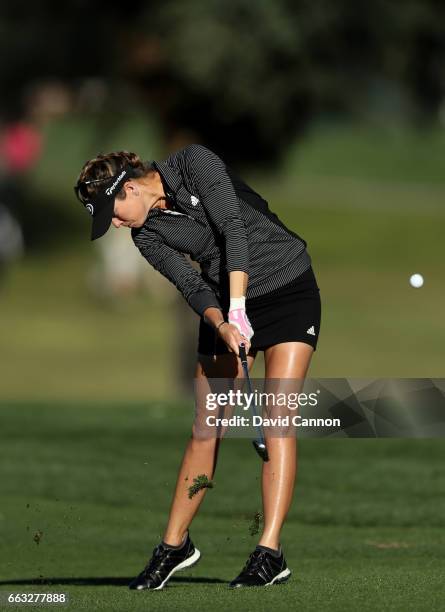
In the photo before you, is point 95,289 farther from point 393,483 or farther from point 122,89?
point 393,483

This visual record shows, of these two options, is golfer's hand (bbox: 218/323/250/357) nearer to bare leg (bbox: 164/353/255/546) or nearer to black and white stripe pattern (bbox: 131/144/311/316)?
black and white stripe pattern (bbox: 131/144/311/316)

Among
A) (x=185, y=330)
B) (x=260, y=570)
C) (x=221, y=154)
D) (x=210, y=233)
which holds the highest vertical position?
(x=221, y=154)

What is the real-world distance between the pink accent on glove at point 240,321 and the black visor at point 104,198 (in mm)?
706

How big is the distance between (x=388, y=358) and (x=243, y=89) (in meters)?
14.8

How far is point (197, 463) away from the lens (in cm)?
753

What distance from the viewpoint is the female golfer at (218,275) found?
722 cm

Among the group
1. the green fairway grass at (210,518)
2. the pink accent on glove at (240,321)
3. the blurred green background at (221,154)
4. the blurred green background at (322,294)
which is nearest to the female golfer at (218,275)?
the pink accent on glove at (240,321)

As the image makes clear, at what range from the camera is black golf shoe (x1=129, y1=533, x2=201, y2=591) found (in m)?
7.52

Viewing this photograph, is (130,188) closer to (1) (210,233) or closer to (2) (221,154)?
(1) (210,233)

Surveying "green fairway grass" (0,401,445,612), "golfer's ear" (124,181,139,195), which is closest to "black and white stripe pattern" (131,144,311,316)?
"golfer's ear" (124,181,139,195)

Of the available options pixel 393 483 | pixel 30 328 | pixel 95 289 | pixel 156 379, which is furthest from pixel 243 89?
pixel 95 289

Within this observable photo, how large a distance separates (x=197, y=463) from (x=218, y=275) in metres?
0.90

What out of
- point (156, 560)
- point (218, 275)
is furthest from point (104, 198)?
point (156, 560)

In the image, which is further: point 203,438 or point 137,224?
point 203,438
